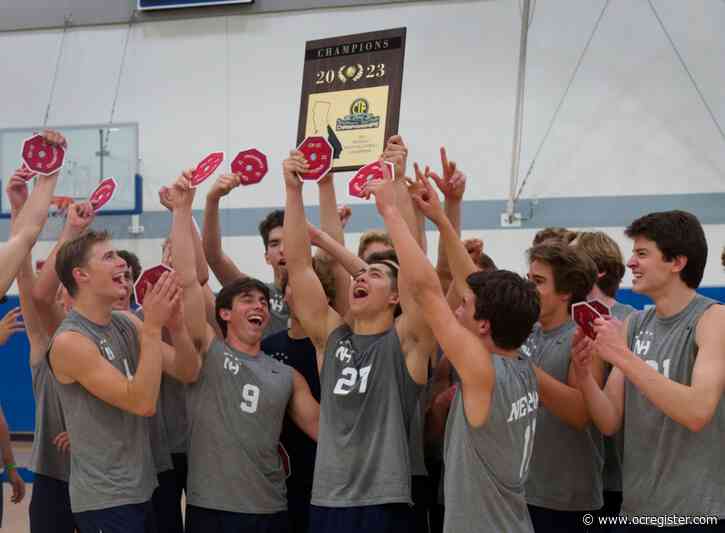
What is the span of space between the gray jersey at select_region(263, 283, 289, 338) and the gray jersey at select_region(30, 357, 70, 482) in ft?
3.90

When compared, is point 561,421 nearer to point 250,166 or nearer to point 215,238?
point 250,166

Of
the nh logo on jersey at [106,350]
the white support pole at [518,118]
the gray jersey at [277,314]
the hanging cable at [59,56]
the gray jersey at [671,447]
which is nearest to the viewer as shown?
the gray jersey at [671,447]

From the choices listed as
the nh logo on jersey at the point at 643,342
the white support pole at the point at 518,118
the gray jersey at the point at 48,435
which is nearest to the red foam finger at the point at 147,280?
the gray jersey at the point at 48,435

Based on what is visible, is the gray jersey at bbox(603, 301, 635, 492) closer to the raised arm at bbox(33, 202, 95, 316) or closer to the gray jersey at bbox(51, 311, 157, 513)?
the gray jersey at bbox(51, 311, 157, 513)

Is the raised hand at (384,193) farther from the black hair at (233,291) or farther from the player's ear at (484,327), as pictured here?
the black hair at (233,291)

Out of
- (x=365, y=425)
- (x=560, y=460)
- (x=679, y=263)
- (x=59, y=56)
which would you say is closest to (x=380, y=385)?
(x=365, y=425)

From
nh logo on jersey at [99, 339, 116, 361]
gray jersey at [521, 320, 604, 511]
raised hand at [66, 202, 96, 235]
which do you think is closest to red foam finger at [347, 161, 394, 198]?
gray jersey at [521, 320, 604, 511]

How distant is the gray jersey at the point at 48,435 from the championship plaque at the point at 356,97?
1.76 meters

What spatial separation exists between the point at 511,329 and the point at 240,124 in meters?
7.36

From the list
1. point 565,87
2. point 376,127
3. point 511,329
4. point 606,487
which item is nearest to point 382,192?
point 511,329

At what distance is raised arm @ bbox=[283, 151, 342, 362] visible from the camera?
3.67m

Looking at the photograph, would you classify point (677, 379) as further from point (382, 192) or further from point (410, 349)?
point (382, 192)

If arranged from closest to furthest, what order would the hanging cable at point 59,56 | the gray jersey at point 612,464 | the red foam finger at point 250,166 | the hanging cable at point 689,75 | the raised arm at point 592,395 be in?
the raised arm at point 592,395 → the gray jersey at point 612,464 → the red foam finger at point 250,166 → the hanging cable at point 689,75 → the hanging cable at point 59,56

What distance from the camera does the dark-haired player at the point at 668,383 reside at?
113 inches
